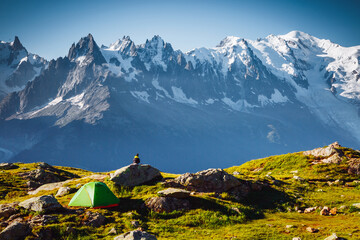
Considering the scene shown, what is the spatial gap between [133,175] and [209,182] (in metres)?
7.65

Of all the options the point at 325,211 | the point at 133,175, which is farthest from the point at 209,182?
the point at 325,211

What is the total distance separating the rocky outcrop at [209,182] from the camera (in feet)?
80.9

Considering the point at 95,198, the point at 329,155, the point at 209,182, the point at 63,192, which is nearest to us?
the point at 95,198

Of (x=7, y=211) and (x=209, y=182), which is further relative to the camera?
(x=209, y=182)

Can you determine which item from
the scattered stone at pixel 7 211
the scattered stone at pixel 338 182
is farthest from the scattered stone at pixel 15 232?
the scattered stone at pixel 338 182

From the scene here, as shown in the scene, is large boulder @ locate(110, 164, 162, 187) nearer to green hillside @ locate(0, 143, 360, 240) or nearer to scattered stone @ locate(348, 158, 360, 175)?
green hillside @ locate(0, 143, 360, 240)

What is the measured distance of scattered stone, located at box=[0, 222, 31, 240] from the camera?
48.3ft

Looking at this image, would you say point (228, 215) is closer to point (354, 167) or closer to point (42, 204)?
point (42, 204)

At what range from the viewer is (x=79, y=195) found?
71.3 ft

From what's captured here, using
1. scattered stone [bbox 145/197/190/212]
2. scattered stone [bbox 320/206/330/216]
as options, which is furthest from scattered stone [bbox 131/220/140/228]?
scattered stone [bbox 320/206/330/216]

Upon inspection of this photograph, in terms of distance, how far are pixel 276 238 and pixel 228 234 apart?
289 centimetres

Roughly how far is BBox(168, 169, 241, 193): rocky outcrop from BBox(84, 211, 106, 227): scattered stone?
844cm

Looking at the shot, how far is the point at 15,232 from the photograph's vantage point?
1498cm

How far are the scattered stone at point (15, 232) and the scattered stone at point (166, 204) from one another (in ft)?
27.7
